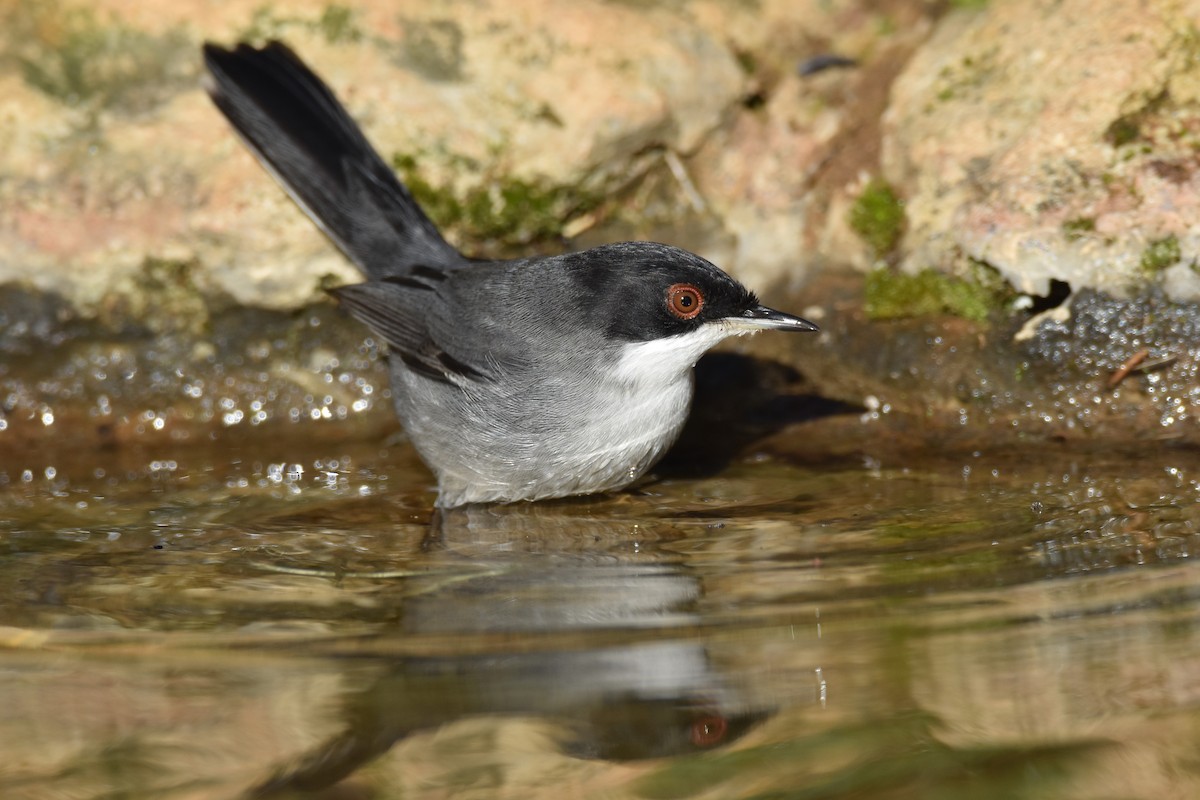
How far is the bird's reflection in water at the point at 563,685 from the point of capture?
9.75 feet

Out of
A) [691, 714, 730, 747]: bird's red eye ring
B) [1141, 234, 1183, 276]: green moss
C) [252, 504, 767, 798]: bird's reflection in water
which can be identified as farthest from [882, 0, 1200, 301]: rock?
[691, 714, 730, 747]: bird's red eye ring

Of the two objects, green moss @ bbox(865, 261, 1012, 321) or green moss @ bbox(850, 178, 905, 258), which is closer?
green moss @ bbox(865, 261, 1012, 321)

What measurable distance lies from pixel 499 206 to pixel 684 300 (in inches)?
72.5

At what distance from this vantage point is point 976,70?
5.93m

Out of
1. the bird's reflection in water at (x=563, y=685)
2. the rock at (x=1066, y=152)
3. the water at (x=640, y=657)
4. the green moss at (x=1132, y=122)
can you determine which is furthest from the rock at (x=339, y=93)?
the bird's reflection in water at (x=563, y=685)

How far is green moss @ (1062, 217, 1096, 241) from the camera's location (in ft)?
17.0

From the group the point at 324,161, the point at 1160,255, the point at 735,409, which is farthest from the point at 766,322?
the point at 324,161

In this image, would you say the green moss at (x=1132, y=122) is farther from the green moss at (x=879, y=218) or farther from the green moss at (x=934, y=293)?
the green moss at (x=879, y=218)

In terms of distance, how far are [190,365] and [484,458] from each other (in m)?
2.00

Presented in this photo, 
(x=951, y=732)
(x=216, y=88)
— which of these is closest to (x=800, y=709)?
(x=951, y=732)

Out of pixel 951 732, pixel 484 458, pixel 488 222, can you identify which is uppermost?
pixel 488 222

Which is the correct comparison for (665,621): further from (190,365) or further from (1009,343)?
(190,365)

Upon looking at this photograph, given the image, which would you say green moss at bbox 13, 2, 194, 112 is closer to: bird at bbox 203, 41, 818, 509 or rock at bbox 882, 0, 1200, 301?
bird at bbox 203, 41, 818, 509

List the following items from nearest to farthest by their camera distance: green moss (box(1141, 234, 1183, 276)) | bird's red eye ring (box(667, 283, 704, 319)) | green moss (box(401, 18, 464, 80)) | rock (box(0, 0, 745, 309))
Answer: bird's red eye ring (box(667, 283, 704, 319))
green moss (box(1141, 234, 1183, 276))
rock (box(0, 0, 745, 309))
green moss (box(401, 18, 464, 80))
